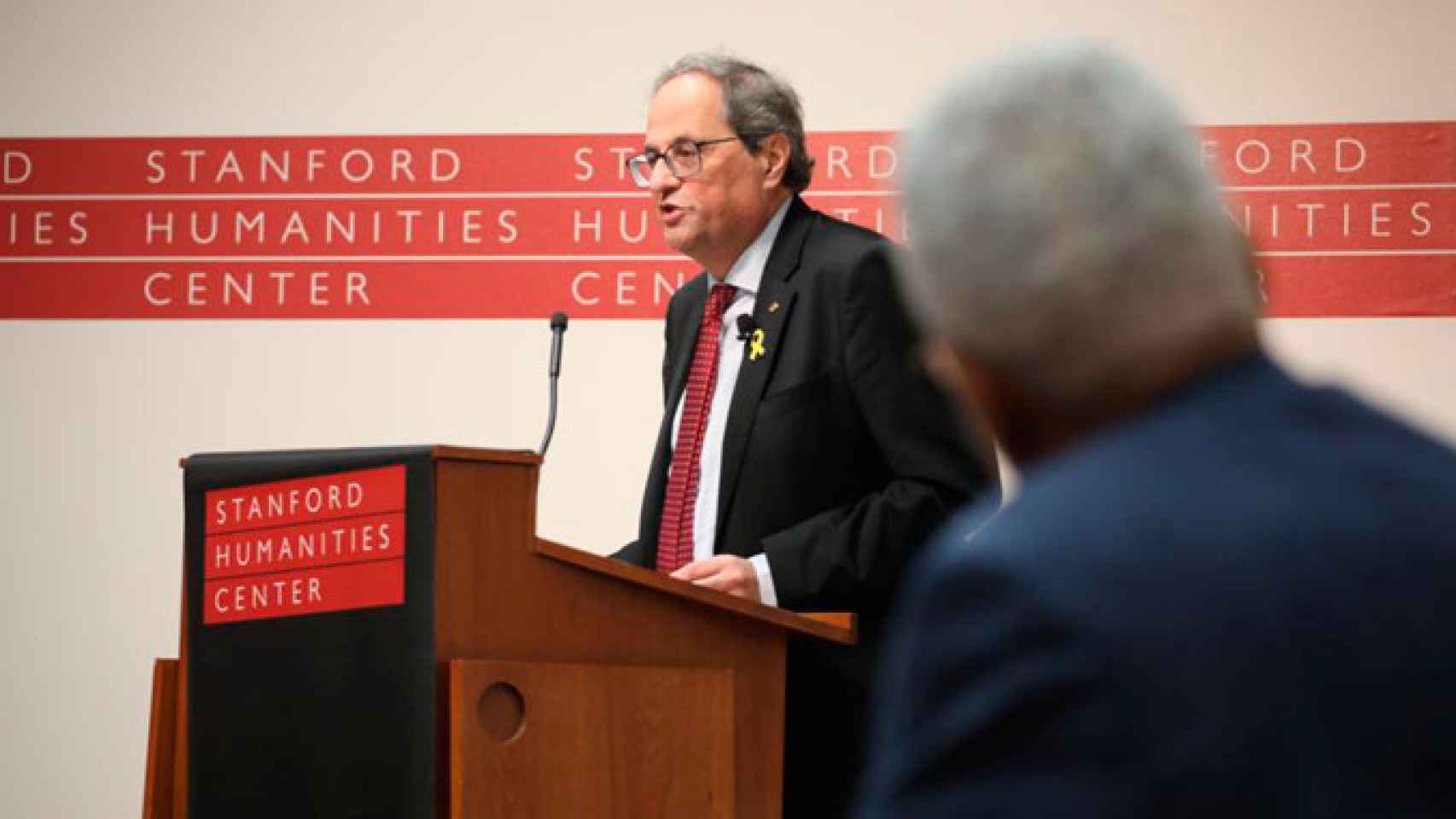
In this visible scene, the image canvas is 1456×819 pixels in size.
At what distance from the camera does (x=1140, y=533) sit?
36.1 inches

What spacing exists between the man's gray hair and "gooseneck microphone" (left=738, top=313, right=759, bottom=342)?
0.32m

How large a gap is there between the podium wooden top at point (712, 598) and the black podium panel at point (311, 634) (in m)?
0.19

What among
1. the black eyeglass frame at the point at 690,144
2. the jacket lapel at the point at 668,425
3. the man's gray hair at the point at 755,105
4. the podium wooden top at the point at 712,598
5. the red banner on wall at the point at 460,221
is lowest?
the podium wooden top at the point at 712,598

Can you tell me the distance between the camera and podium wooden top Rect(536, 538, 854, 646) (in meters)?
2.56

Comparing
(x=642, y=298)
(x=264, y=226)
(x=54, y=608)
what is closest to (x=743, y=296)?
(x=642, y=298)

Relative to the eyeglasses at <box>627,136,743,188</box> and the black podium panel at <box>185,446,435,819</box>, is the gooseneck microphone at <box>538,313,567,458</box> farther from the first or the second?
the black podium panel at <box>185,446,435,819</box>

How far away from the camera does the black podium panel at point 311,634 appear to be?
95.7 inches

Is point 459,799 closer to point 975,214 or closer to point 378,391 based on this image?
point 975,214

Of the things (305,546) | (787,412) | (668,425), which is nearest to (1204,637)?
(305,546)

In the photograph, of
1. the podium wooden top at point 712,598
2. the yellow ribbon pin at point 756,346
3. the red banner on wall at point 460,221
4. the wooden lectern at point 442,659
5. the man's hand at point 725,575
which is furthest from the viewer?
the red banner on wall at point 460,221

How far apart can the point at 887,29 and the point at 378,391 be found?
1568mm

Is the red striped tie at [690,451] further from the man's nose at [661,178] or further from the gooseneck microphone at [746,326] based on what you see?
the man's nose at [661,178]

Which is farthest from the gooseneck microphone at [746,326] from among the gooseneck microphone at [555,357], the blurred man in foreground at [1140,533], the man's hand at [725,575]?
the blurred man in foreground at [1140,533]

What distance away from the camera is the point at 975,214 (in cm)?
98
